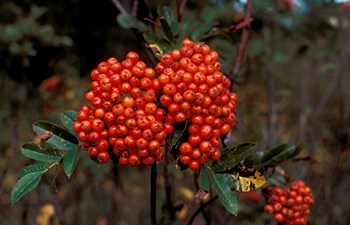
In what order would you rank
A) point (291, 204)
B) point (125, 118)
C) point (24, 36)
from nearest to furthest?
point (125, 118)
point (291, 204)
point (24, 36)

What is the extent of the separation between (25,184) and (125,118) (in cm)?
39

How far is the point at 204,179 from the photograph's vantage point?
1.31 m

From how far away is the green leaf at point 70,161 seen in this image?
1.26 m

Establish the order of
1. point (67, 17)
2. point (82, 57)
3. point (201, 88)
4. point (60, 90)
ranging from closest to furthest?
point (201, 88)
point (60, 90)
point (67, 17)
point (82, 57)

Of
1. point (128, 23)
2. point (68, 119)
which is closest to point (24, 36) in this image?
point (128, 23)

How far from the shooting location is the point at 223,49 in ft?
10.1

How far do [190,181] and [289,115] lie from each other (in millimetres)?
2334

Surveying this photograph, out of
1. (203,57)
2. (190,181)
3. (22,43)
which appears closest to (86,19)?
(22,43)

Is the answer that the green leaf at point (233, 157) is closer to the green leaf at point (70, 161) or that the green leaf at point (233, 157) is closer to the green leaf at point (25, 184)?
the green leaf at point (70, 161)

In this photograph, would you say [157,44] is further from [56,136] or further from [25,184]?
[25,184]

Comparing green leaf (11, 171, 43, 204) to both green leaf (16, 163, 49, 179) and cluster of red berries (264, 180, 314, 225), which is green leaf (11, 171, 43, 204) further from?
cluster of red berries (264, 180, 314, 225)

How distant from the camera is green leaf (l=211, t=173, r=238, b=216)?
1.23m

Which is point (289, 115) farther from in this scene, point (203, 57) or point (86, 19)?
point (203, 57)

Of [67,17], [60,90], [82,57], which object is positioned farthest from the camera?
[82,57]
